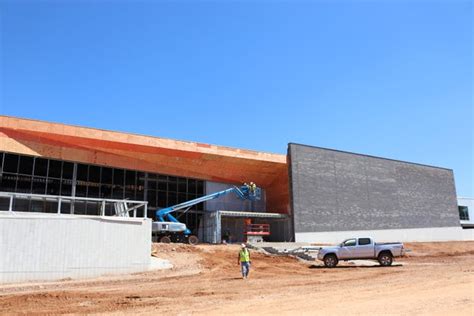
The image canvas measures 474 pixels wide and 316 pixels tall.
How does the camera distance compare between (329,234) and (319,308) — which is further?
(329,234)

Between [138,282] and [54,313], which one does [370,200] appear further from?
[54,313]

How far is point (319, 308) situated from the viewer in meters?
10.4

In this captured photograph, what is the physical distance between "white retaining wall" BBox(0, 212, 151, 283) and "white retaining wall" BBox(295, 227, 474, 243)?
65.5 ft

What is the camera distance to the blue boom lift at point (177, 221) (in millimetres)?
32500

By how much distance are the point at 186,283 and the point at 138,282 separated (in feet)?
7.97

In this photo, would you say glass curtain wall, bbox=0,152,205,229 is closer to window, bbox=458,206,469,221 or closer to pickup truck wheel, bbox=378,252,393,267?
pickup truck wheel, bbox=378,252,393,267

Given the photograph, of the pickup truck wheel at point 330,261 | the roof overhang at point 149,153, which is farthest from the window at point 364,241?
the roof overhang at point 149,153

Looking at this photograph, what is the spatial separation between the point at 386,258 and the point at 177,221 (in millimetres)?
17121

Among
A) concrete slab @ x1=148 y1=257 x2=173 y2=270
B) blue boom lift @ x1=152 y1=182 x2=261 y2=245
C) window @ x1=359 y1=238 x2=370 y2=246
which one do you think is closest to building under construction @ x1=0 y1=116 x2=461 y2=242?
blue boom lift @ x1=152 y1=182 x2=261 y2=245

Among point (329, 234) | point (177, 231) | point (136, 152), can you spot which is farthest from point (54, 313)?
point (329, 234)

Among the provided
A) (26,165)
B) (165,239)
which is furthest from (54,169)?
(165,239)

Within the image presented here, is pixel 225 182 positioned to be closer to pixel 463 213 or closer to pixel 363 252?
pixel 363 252

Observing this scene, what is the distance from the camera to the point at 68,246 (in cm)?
1988

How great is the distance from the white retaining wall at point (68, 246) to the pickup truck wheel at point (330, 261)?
10565 millimetres
